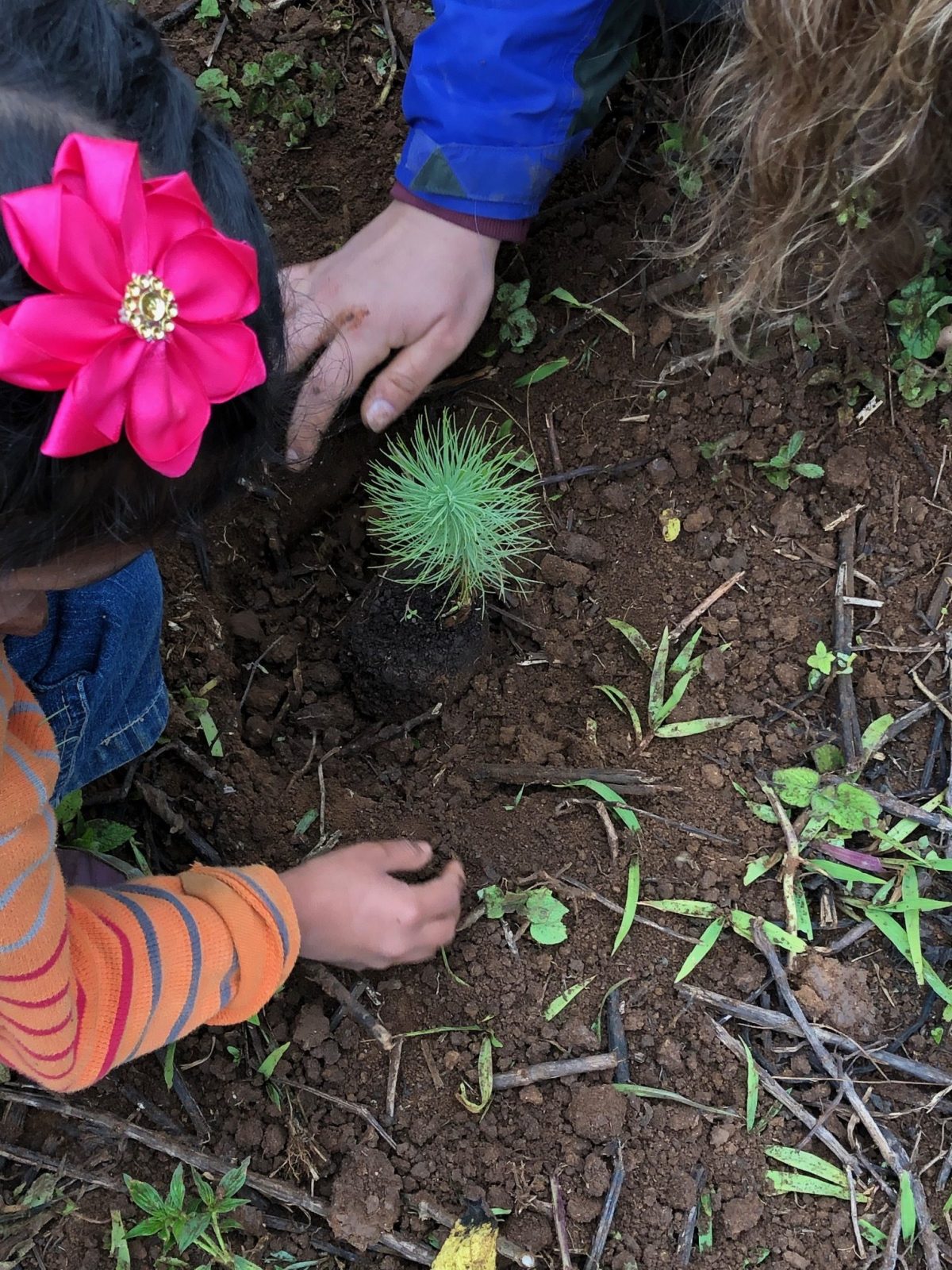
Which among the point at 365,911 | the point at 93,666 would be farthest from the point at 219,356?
the point at 365,911

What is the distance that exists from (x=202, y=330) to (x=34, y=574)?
13.0 inches

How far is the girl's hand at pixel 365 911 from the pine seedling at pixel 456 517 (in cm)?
49

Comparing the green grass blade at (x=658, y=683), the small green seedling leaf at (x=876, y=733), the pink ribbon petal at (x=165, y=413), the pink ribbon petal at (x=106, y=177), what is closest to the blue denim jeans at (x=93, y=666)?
the pink ribbon petal at (x=165, y=413)

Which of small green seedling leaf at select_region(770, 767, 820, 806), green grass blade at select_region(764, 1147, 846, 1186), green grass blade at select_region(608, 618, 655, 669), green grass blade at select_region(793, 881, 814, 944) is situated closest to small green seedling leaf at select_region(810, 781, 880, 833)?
small green seedling leaf at select_region(770, 767, 820, 806)

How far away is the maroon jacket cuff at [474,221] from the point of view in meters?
1.64

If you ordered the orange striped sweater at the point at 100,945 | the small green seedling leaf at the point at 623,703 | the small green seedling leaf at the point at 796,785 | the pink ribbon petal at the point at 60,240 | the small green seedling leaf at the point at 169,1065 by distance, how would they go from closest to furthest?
the pink ribbon petal at the point at 60,240, the orange striped sweater at the point at 100,945, the small green seedling leaf at the point at 169,1065, the small green seedling leaf at the point at 796,785, the small green seedling leaf at the point at 623,703

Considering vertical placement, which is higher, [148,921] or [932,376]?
[932,376]

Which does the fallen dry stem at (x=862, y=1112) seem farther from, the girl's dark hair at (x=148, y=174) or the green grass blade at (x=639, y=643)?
the girl's dark hair at (x=148, y=174)

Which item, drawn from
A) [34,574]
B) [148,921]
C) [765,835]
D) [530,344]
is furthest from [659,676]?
[34,574]

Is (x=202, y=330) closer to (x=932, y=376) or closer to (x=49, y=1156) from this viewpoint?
(x=49, y=1156)

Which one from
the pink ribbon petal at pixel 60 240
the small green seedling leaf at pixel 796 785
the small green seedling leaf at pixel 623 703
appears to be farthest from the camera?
the small green seedling leaf at pixel 623 703

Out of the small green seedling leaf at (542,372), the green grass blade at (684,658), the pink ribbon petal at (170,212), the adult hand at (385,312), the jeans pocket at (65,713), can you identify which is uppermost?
the pink ribbon petal at (170,212)

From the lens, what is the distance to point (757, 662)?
5.24 ft

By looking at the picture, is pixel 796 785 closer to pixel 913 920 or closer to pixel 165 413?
pixel 913 920
